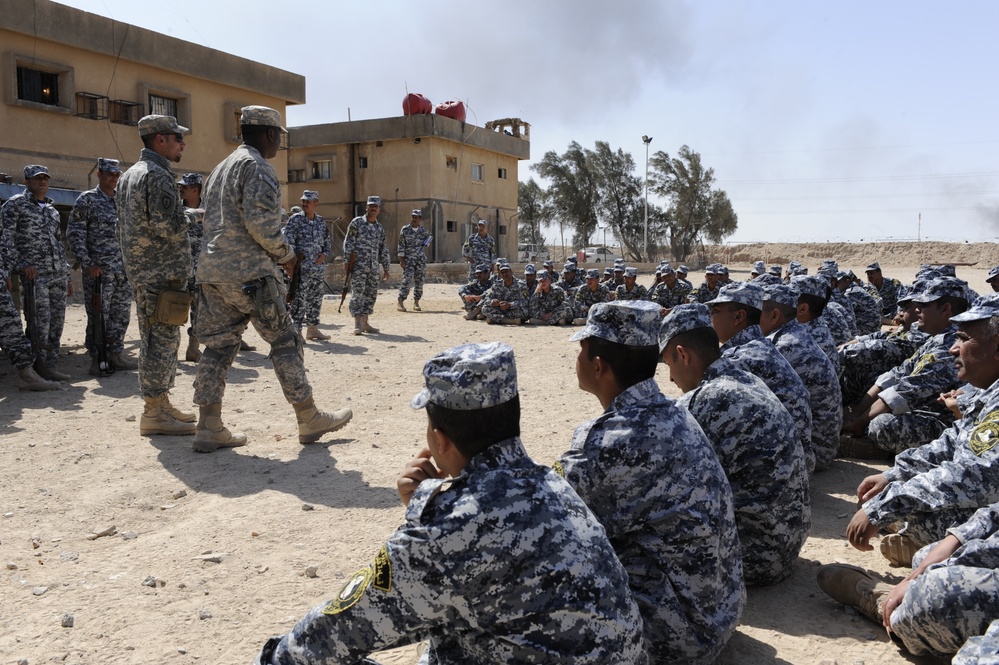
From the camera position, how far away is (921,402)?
5215 millimetres

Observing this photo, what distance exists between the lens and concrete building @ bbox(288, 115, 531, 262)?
97.0 ft

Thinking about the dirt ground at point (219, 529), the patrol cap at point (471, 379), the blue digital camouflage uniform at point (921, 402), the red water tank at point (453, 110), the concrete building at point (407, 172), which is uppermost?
the red water tank at point (453, 110)

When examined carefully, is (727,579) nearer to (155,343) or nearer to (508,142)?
(155,343)

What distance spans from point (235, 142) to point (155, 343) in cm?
1902

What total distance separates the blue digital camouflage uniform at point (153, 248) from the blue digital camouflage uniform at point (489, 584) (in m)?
4.31

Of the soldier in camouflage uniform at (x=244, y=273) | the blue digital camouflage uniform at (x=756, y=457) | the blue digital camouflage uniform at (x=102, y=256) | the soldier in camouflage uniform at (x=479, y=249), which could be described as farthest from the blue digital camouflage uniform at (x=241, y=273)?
the soldier in camouflage uniform at (x=479, y=249)

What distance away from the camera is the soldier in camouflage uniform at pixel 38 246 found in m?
7.74

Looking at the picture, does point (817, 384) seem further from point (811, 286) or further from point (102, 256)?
point (102, 256)

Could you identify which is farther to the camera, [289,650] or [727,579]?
[727,579]

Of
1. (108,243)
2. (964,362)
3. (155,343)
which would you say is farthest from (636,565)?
(108,243)

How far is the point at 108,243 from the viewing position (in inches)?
329

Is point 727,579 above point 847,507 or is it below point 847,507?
above

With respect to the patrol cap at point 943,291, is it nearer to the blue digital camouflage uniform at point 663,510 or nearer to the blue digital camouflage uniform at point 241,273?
the blue digital camouflage uniform at point 663,510

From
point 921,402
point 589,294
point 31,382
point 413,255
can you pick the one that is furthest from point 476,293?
point 921,402
